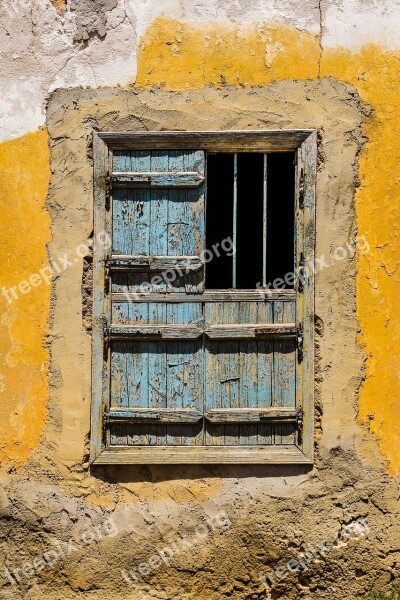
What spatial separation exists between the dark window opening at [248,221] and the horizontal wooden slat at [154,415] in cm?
80

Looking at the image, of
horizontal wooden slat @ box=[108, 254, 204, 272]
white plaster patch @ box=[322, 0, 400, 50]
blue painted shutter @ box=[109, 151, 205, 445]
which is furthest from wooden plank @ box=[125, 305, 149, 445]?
white plaster patch @ box=[322, 0, 400, 50]

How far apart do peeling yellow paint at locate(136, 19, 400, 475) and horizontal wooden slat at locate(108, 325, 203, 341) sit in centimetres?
103

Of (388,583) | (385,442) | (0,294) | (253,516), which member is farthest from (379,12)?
(388,583)

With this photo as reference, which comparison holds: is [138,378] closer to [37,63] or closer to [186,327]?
[186,327]

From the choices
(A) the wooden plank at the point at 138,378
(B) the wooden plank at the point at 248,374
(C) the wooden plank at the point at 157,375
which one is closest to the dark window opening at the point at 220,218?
(B) the wooden plank at the point at 248,374

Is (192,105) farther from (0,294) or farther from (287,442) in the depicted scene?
(287,442)

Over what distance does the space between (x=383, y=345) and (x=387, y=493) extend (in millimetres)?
905

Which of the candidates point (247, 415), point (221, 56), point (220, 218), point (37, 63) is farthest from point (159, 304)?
point (37, 63)

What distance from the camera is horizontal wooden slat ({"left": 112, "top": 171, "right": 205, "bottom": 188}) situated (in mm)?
4051

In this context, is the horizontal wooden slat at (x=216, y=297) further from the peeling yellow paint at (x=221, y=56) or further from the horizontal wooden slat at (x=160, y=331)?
the peeling yellow paint at (x=221, y=56)

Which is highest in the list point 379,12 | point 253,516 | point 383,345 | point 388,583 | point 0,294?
point 379,12

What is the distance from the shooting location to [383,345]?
4.08 meters

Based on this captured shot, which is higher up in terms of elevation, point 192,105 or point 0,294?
point 192,105

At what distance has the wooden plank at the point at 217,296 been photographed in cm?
409
